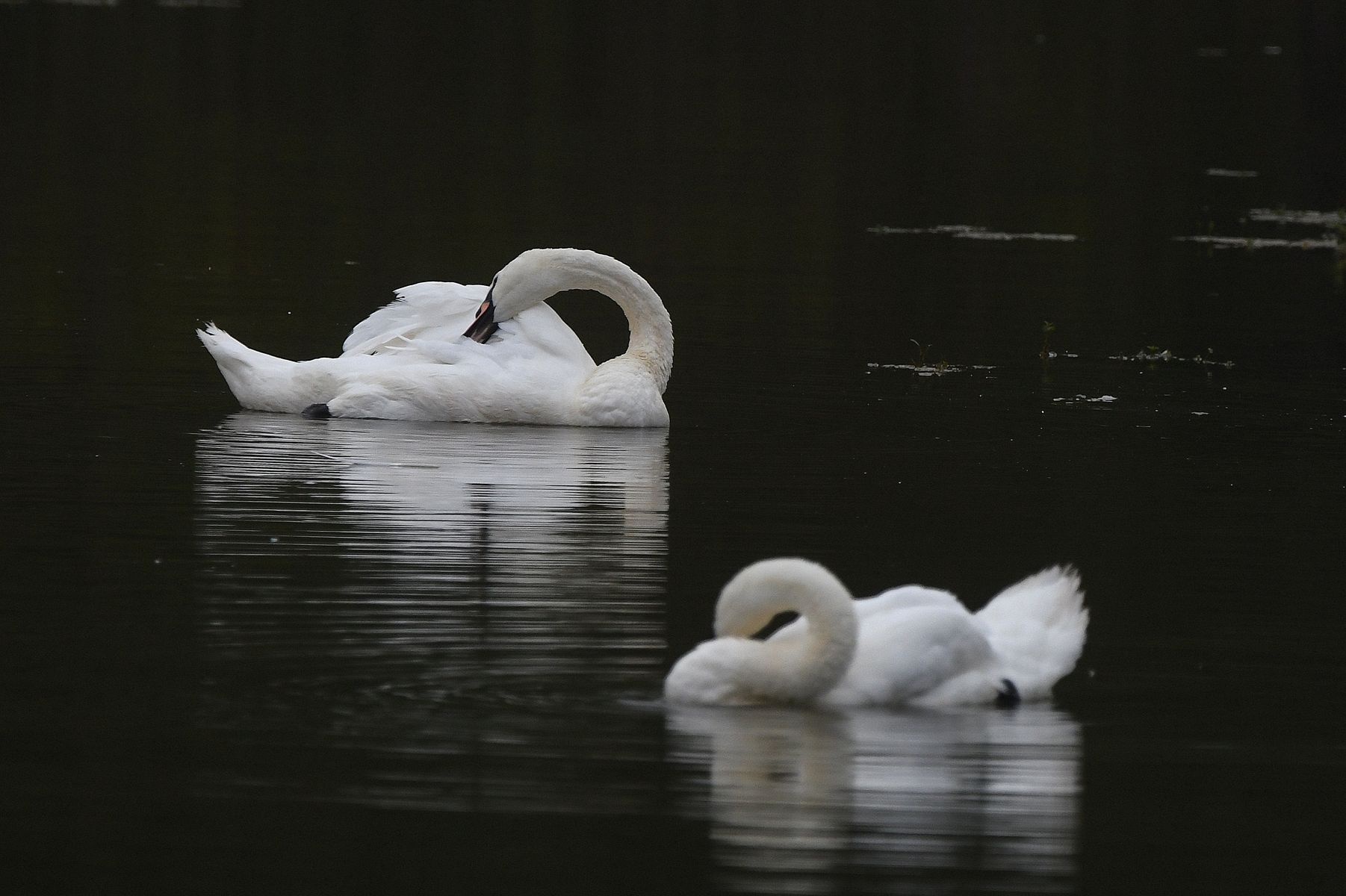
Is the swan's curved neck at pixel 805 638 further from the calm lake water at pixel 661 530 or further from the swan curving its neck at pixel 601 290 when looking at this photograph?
the swan curving its neck at pixel 601 290

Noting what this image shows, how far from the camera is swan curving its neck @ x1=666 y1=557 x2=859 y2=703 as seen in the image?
7875mm

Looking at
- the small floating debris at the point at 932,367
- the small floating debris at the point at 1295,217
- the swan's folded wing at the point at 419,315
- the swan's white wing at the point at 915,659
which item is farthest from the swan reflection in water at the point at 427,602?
the small floating debris at the point at 1295,217

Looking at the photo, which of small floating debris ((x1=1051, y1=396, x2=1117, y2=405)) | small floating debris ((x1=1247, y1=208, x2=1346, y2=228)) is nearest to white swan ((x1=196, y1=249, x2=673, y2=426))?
small floating debris ((x1=1051, y1=396, x2=1117, y2=405))

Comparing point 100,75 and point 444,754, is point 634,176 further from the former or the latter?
point 444,754

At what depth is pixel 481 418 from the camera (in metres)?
14.9

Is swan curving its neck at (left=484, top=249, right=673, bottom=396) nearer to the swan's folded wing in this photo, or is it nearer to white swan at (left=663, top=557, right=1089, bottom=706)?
the swan's folded wing

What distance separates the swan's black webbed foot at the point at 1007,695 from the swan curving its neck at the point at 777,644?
0.63 metres

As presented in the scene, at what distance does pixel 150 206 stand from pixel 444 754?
19.3 m

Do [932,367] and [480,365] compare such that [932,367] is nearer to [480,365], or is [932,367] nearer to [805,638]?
[480,365]

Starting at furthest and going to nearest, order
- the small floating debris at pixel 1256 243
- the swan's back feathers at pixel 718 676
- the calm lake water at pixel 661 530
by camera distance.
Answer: the small floating debris at pixel 1256 243, the swan's back feathers at pixel 718 676, the calm lake water at pixel 661 530

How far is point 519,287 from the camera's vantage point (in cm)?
1518

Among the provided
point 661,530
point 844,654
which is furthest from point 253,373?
point 844,654

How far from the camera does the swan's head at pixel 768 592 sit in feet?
25.8

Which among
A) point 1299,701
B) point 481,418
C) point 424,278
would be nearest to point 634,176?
point 424,278
